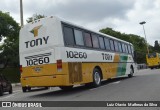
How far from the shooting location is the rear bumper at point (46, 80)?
13.3 metres

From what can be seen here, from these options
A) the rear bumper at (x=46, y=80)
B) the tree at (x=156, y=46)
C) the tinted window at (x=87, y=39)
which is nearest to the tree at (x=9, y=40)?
the tinted window at (x=87, y=39)

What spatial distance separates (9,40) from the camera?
44656mm

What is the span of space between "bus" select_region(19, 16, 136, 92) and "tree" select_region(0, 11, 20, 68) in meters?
25.5

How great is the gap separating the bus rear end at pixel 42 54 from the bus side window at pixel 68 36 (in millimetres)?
414

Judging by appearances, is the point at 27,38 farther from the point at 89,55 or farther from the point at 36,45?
the point at 89,55

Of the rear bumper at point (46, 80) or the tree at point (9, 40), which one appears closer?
the rear bumper at point (46, 80)

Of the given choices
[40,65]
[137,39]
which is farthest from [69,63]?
[137,39]

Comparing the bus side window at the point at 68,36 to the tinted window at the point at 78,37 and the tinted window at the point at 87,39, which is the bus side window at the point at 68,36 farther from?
the tinted window at the point at 87,39

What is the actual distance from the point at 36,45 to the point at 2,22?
29888 mm

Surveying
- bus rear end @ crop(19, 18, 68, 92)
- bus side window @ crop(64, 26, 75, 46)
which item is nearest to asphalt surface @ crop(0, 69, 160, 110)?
bus rear end @ crop(19, 18, 68, 92)

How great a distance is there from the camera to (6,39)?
4475 centimetres

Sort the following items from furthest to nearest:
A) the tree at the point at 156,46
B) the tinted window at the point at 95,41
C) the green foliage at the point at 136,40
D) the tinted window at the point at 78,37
→ 1. the tree at the point at 156,46
2. the green foliage at the point at 136,40
3. the tinted window at the point at 95,41
4. the tinted window at the point at 78,37

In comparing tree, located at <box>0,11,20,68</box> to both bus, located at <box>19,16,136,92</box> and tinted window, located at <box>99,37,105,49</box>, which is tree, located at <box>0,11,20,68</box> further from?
bus, located at <box>19,16,136,92</box>

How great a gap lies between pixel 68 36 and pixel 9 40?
3181 cm
